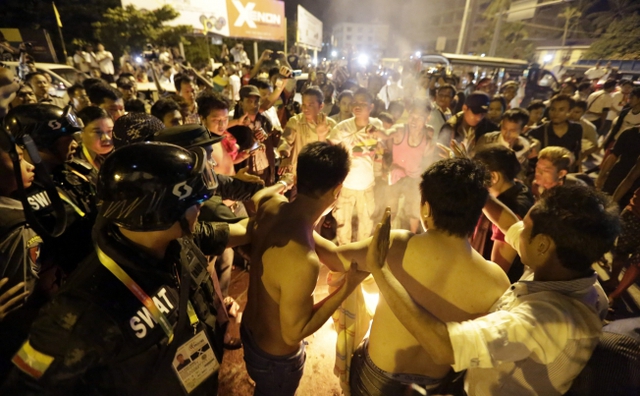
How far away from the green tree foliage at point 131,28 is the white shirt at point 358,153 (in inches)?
809

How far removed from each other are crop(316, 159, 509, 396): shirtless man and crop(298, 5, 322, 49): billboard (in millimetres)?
29910

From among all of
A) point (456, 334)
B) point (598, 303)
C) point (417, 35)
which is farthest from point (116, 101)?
point (417, 35)

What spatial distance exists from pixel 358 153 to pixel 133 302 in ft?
11.8

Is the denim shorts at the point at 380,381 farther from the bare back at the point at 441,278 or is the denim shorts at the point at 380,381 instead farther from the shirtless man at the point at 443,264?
the bare back at the point at 441,278

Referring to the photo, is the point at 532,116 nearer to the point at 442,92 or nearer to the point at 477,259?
the point at 442,92

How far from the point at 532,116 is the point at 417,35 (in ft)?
254

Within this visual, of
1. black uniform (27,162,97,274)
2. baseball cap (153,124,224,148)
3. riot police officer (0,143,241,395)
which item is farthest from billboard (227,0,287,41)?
riot police officer (0,143,241,395)

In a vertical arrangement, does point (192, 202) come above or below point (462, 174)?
below

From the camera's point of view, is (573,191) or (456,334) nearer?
(456,334)

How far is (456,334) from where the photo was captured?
1239mm

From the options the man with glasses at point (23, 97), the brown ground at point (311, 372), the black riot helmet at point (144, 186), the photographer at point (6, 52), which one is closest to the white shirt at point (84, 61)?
the photographer at point (6, 52)

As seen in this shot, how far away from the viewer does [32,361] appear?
3.62ft

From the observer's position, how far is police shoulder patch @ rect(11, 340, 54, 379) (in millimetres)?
1102

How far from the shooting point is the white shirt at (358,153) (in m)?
4.42
